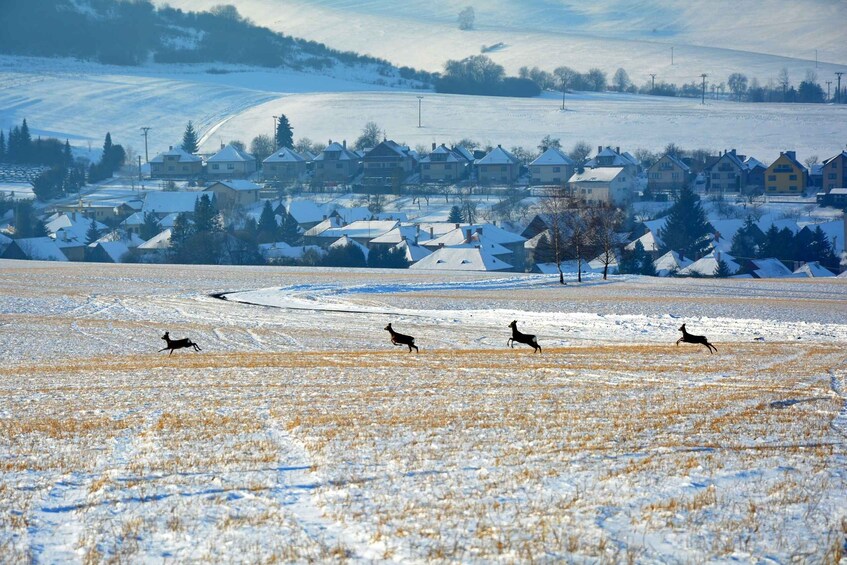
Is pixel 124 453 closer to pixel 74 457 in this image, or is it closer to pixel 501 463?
pixel 74 457

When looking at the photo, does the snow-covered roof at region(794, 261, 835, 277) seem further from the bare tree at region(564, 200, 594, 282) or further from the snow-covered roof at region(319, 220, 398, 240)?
the snow-covered roof at region(319, 220, 398, 240)

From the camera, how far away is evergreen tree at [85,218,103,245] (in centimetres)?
11759

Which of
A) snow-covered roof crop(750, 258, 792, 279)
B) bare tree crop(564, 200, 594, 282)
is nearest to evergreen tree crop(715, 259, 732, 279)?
snow-covered roof crop(750, 258, 792, 279)

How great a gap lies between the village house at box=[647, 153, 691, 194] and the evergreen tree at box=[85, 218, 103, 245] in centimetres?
7504

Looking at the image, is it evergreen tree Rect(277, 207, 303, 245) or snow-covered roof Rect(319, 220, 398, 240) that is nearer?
snow-covered roof Rect(319, 220, 398, 240)

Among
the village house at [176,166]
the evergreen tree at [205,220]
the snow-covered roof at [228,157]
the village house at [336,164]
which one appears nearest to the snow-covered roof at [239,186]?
the village house at [336,164]

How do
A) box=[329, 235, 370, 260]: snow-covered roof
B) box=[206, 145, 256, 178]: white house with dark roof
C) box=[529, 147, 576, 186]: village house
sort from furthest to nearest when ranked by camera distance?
box=[206, 145, 256, 178]: white house with dark roof → box=[529, 147, 576, 186]: village house → box=[329, 235, 370, 260]: snow-covered roof

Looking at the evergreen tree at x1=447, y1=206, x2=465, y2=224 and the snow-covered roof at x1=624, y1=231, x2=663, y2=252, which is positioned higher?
the evergreen tree at x1=447, y1=206, x2=465, y2=224

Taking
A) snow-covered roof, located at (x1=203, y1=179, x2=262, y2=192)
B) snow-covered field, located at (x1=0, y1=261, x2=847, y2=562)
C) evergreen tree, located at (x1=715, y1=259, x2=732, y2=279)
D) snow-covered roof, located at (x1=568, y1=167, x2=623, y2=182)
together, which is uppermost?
snow-covered roof, located at (x1=568, y1=167, x2=623, y2=182)

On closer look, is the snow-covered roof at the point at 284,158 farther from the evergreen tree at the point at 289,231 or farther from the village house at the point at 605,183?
the evergreen tree at the point at 289,231

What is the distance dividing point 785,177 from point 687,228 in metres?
36.8

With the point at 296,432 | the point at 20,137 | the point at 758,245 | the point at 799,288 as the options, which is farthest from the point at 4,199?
the point at 296,432

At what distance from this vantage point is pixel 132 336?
34250 millimetres

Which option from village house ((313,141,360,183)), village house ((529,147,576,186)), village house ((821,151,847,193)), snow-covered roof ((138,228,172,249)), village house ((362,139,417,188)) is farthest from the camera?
village house ((313,141,360,183))
